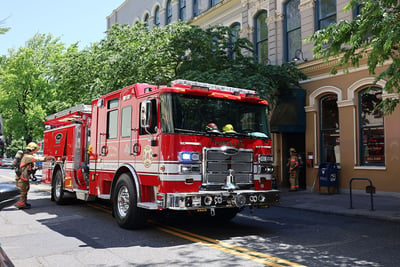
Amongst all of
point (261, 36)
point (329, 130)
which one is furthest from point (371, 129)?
point (261, 36)

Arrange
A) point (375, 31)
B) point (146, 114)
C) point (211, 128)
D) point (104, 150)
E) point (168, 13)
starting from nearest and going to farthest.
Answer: point (146, 114), point (211, 128), point (375, 31), point (104, 150), point (168, 13)

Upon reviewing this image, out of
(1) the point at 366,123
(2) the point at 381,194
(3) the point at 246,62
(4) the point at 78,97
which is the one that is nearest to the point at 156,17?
(4) the point at 78,97

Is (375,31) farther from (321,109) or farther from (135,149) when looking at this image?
(321,109)

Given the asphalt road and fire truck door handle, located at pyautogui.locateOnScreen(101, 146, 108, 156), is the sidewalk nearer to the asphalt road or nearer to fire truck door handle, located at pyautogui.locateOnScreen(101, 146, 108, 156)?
the asphalt road

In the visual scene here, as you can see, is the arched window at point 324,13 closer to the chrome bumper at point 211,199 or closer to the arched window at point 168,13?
the chrome bumper at point 211,199

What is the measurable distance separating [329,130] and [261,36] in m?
6.73

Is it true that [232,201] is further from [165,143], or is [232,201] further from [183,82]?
[183,82]

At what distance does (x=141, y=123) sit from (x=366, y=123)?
415 inches

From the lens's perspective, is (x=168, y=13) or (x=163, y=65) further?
(x=168, y=13)

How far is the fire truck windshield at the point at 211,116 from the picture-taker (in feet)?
23.6

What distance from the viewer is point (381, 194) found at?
1392 centimetres

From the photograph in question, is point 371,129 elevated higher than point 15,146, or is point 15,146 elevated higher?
point 15,146

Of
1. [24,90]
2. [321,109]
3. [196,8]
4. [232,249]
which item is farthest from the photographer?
[24,90]

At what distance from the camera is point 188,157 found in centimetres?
710
